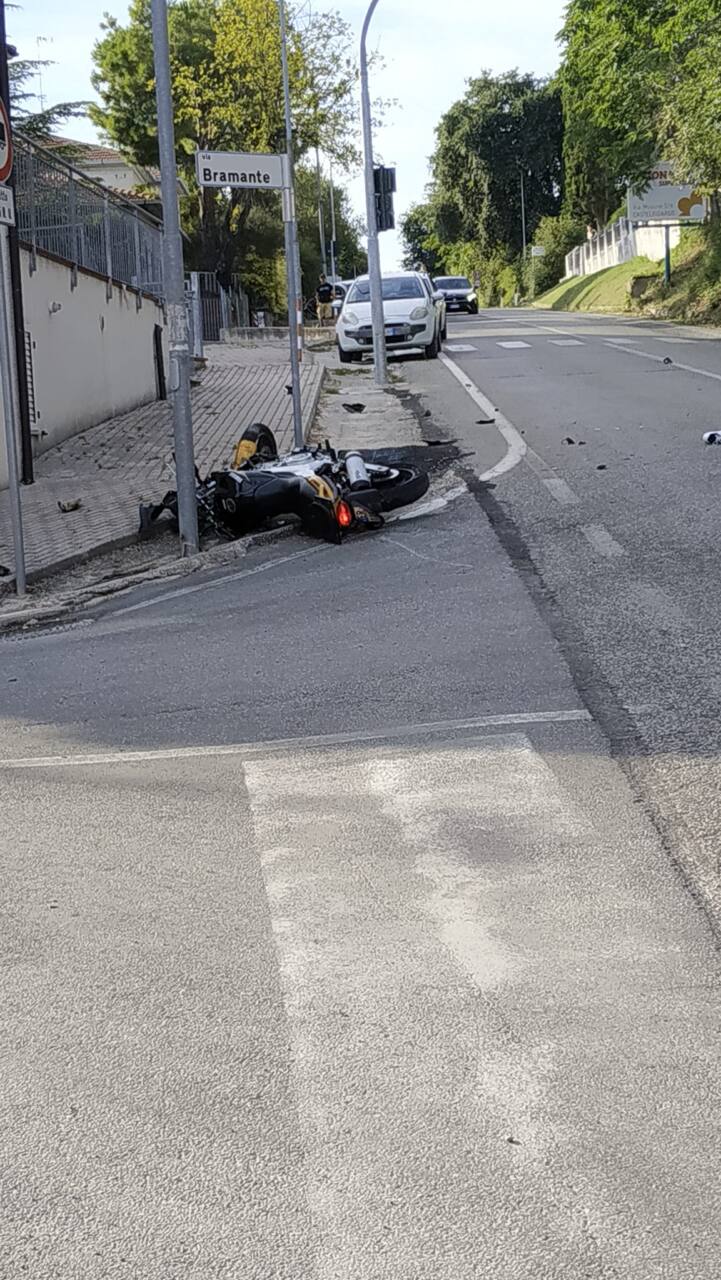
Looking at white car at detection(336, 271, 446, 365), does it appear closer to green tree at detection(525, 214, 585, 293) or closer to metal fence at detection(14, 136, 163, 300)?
metal fence at detection(14, 136, 163, 300)

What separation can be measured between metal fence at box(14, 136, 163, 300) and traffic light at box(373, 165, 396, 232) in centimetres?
392

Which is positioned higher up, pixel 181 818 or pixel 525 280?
pixel 525 280

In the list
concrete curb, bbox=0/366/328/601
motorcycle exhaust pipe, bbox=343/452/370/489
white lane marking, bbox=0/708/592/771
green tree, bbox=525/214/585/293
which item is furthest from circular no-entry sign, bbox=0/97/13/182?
green tree, bbox=525/214/585/293

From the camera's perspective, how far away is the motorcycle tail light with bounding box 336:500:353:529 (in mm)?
10742

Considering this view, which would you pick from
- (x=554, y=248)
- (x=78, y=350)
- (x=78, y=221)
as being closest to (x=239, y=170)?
(x=78, y=350)

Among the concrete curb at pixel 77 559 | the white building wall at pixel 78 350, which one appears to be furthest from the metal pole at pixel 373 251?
the concrete curb at pixel 77 559

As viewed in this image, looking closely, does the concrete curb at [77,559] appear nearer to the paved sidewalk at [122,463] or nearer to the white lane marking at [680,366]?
the paved sidewalk at [122,463]

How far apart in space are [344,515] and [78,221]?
10.5 m

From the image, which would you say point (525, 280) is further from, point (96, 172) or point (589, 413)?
point (589, 413)

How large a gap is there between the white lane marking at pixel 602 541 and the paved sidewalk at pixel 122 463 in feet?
11.8

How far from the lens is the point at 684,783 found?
507 centimetres

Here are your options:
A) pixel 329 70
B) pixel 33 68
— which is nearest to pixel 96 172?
pixel 329 70

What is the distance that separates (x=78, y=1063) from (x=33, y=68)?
38457 mm

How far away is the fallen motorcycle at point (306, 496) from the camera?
1088 centimetres
